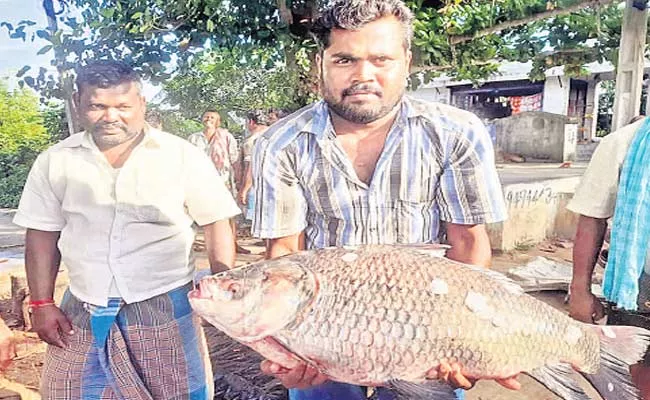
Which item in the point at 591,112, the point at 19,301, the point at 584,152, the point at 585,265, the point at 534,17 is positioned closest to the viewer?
the point at 585,265

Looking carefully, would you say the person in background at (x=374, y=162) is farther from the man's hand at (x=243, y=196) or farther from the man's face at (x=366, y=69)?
the man's hand at (x=243, y=196)

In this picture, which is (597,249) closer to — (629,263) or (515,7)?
(629,263)

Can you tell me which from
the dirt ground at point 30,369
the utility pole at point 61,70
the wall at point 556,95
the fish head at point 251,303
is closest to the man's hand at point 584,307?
the fish head at point 251,303

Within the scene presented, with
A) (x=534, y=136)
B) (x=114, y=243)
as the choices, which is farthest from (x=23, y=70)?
(x=534, y=136)

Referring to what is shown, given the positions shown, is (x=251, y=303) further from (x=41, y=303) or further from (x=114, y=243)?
(x=41, y=303)

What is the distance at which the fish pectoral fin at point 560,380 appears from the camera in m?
1.67

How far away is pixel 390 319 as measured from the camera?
1579 millimetres

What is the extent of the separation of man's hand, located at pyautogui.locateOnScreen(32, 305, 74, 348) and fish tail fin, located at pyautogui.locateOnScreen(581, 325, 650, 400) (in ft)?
6.35

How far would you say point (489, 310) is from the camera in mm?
1629

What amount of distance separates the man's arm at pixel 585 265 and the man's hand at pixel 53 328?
82.5 inches

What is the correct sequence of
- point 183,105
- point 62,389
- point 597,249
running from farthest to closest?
point 183,105 → point 597,249 → point 62,389

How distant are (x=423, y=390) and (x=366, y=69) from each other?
0.95 metres

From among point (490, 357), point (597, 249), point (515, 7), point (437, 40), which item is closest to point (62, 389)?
point (490, 357)

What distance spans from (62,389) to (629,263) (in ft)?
7.49
